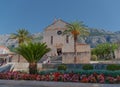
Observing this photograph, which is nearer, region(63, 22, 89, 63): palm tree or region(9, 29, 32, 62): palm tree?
region(63, 22, 89, 63): palm tree

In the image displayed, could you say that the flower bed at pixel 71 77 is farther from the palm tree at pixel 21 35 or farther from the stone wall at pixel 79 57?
the palm tree at pixel 21 35

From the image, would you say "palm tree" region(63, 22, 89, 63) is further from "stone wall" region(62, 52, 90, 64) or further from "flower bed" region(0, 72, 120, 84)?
"flower bed" region(0, 72, 120, 84)

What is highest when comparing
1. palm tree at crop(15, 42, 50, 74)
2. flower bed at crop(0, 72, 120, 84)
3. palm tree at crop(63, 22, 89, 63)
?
palm tree at crop(63, 22, 89, 63)

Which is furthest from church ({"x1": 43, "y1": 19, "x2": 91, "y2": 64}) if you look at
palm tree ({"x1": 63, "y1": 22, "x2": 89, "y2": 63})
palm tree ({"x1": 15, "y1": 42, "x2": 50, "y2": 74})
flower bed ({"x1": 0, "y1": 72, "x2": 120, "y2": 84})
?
flower bed ({"x1": 0, "y1": 72, "x2": 120, "y2": 84})

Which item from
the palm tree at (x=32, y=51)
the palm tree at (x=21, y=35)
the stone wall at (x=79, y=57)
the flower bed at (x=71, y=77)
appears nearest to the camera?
the flower bed at (x=71, y=77)

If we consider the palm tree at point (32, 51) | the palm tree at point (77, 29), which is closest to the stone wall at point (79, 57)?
the palm tree at point (77, 29)

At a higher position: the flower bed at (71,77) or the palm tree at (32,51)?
the palm tree at (32,51)

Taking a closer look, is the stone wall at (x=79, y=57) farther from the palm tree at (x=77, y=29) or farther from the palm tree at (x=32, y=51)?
the palm tree at (x=32, y=51)

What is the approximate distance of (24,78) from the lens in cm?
1927

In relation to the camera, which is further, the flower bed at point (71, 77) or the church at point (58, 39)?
the church at point (58, 39)

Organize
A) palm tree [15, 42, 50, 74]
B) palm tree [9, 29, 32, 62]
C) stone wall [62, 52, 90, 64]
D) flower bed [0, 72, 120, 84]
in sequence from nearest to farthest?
flower bed [0, 72, 120, 84] < palm tree [15, 42, 50, 74] < stone wall [62, 52, 90, 64] < palm tree [9, 29, 32, 62]

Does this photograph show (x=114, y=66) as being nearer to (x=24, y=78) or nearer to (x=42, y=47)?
(x=42, y=47)

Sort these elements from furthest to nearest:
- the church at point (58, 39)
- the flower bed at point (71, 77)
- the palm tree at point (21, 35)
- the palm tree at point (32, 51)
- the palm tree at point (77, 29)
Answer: the church at point (58, 39)
the palm tree at point (21, 35)
the palm tree at point (77, 29)
the palm tree at point (32, 51)
the flower bed at point (71, 77)

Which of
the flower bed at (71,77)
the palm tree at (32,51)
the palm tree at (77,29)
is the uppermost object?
the palm tree at (77,29)
